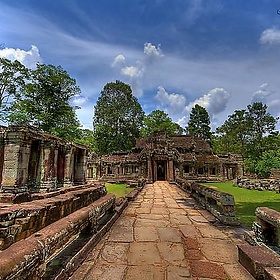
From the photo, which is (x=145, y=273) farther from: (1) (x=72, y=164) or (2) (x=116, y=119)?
(2) (x=116, y=119)

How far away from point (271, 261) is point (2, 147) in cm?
851

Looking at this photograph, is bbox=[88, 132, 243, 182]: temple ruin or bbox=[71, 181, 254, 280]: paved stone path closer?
bbox=[71, 181, 254, 280]: paved stone path

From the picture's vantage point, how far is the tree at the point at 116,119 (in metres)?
40.3

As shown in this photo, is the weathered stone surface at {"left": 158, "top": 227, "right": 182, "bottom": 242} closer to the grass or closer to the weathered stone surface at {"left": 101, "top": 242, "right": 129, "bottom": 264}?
the weathered stone surface at {"left": 101, "top": 242, "right": 129, "bottom": 264}

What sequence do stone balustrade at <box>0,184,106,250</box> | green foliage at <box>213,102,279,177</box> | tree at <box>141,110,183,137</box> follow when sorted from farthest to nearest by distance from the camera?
1. tree at <box>141,110,183,137</box>
2. green foliage at <box>213,102,279,177</box>
3. stone balustrade at <box>0,184,106,250</box>

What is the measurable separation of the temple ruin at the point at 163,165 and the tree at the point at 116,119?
30.3 ft

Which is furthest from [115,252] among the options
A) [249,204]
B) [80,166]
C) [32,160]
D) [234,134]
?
[234,134]

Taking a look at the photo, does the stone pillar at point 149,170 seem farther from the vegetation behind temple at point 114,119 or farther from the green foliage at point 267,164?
the green foliage at point 267,164

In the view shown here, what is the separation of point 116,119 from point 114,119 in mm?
367

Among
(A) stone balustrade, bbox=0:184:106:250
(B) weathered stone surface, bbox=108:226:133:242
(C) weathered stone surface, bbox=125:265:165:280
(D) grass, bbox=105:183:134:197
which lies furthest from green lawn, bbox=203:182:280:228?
(D) grass, bbox=105:183:134:197

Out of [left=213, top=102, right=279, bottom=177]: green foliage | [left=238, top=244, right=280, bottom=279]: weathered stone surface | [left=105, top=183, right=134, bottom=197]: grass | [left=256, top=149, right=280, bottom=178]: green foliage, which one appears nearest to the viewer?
[left=238, top=244, right=280, bottom=279]: weathered stone surface

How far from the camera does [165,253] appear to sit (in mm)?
3629

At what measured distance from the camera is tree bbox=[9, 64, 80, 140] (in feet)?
73.9

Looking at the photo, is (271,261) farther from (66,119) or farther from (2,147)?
(66,119)
